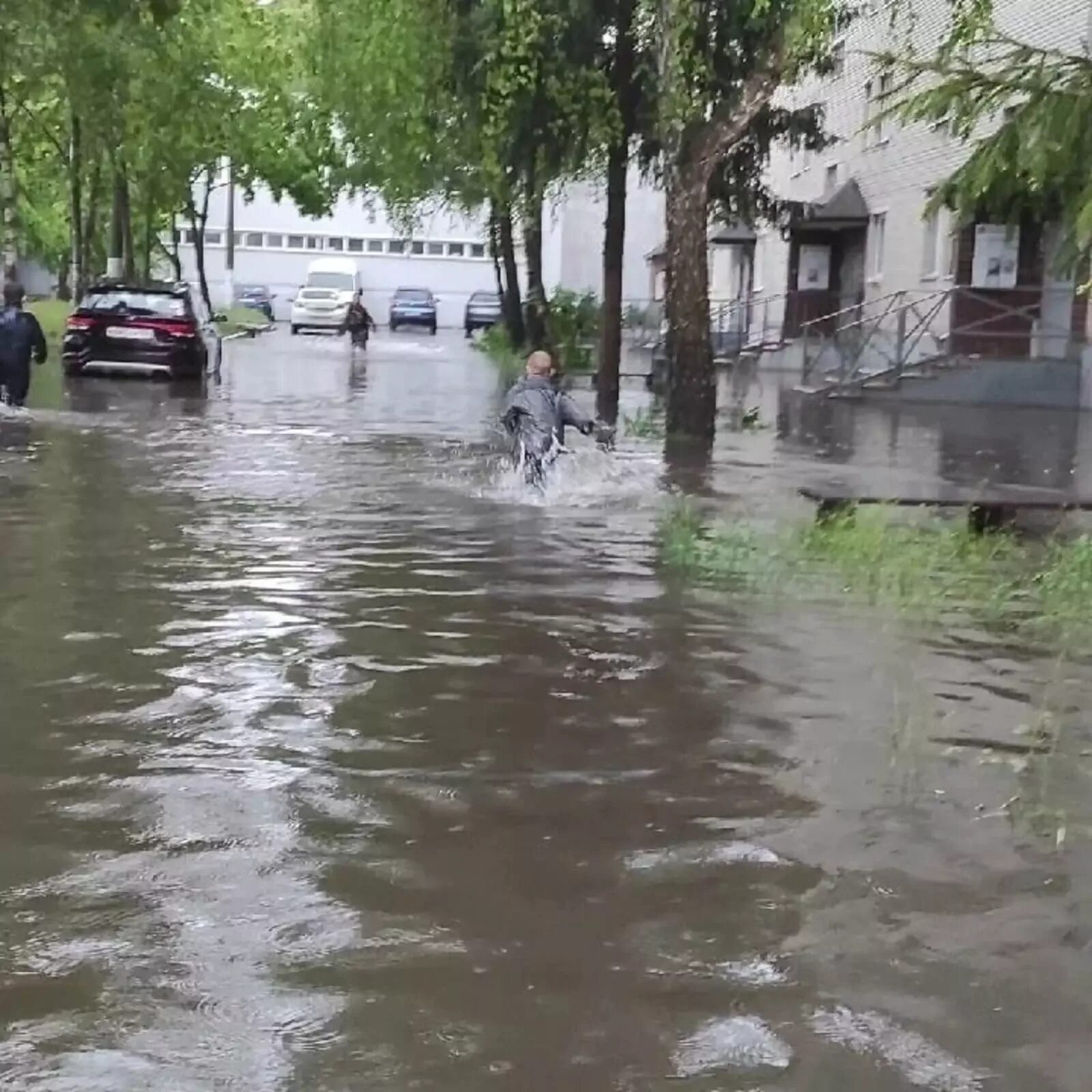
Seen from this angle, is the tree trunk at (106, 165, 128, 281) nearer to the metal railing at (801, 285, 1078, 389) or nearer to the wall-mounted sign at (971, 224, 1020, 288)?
the metal railing at (801, 285, 1078, 389)

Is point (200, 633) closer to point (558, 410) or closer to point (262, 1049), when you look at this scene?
point (262, 1049)

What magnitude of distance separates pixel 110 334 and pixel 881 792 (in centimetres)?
2375

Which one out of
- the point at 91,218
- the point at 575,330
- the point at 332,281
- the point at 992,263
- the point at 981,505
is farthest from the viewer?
the point at 332,281

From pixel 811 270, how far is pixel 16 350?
76.4ft

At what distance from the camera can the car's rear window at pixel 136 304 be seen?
2834cm

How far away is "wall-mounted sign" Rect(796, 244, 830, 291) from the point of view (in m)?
40.7

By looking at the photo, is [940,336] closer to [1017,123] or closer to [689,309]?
[689,309]

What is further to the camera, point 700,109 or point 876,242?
point 876,242

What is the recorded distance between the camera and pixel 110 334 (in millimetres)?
28156

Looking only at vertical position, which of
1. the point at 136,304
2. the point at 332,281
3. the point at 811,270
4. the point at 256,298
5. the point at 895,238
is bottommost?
the point at 136,304

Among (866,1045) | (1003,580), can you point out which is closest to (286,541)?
(1003,580)

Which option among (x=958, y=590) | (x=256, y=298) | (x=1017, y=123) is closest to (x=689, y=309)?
(x=1017, y=123)

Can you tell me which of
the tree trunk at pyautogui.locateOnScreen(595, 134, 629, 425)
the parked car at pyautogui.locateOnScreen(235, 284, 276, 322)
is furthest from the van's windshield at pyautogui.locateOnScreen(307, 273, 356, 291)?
the tree trunk at pyautogui.locateOnScreen(595, 134, 629, 425)

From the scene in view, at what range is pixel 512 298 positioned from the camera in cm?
4219
